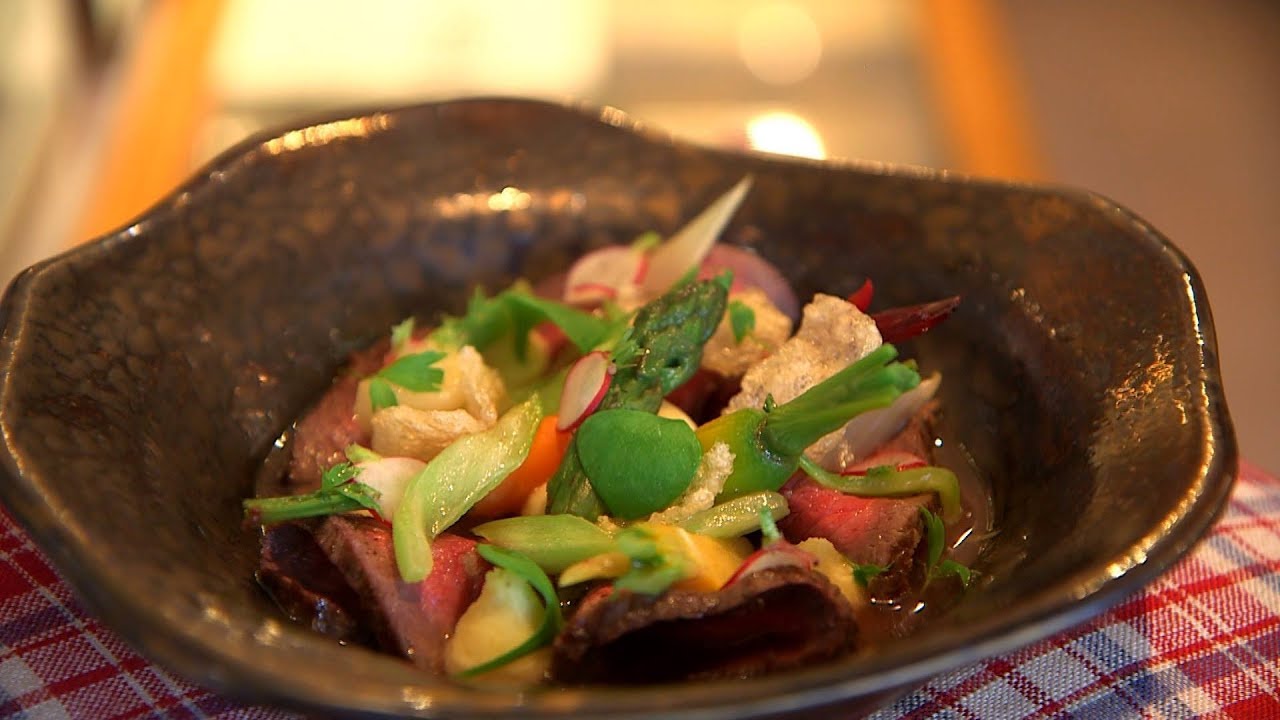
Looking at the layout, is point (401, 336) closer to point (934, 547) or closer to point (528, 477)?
point (528, 477)

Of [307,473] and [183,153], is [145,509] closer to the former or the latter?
[307,473]

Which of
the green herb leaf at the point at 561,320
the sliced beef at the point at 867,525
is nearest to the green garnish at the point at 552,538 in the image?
the sliced beef at the point at 867,525

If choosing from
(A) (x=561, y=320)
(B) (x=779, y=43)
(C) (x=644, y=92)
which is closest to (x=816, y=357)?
(A) (x=561, y=320)

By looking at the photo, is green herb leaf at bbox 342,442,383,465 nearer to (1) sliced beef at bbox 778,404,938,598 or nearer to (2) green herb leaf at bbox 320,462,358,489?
(2) green herb leaf at bbox 320,462,358,489

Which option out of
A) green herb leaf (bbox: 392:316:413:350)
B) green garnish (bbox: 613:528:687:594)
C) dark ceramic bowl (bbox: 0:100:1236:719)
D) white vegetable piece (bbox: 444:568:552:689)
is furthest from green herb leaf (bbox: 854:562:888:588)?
green herb leaf (bbox: 392:316:413:350)

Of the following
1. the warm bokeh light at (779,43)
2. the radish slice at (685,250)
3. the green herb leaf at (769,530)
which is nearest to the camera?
the green herb leaf at (769,530)

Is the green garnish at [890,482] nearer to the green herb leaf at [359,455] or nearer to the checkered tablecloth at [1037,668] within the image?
the checkered tablecloth at [1037,668]
